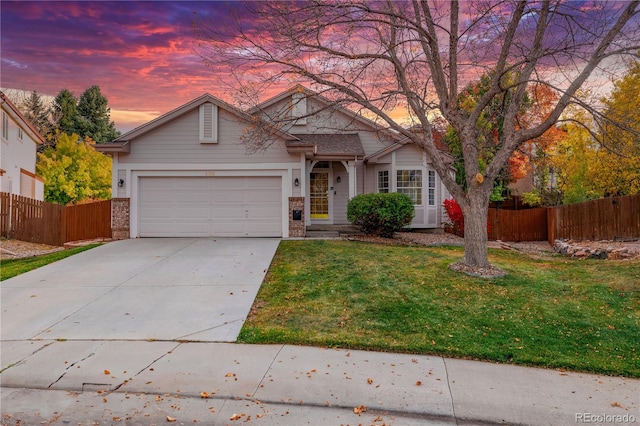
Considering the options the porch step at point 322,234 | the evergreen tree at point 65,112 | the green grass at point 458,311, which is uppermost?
the evergreen tree at point 65,112

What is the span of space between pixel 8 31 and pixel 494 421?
17.9 metres

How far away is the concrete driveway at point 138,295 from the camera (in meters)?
6.21

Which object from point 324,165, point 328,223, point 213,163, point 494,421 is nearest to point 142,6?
point 213,163

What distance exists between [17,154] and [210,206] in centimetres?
1576

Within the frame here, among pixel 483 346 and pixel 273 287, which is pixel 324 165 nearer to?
pixel 273 287

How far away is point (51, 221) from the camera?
1509cm

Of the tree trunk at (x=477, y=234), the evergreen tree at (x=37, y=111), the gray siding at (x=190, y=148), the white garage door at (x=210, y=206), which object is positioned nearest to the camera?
the tree trunk at (x=477, y=234)

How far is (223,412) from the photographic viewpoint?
12.7 feet

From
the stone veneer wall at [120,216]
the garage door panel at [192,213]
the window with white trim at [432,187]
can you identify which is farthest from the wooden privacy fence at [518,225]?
the stone veneer wall at [120,216]

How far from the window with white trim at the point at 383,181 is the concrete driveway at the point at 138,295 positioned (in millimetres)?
6710

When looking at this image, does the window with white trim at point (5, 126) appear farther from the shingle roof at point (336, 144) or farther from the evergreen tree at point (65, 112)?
the evergreen tree at point (65, 112)

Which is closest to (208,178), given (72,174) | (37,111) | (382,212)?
(382,212)

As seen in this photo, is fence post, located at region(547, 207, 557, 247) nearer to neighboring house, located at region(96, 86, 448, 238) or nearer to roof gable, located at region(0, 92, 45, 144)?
neighboring house, located at region(96, 86, 448, 238)

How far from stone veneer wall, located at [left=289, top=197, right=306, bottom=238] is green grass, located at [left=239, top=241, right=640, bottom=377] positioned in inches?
158
